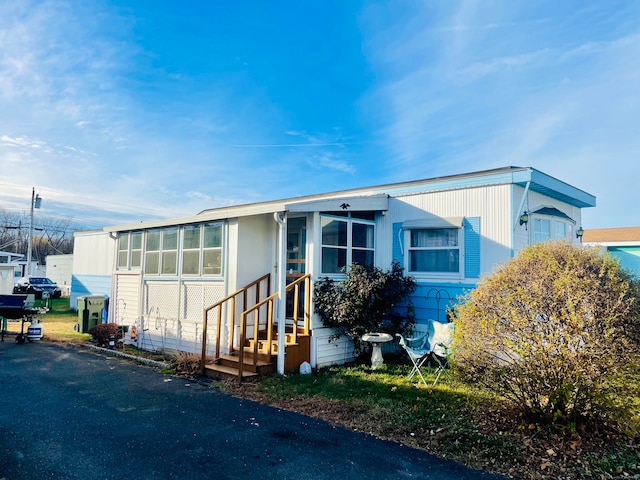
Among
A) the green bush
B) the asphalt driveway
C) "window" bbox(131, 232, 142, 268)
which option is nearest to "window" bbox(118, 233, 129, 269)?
"window" bbox(131, 232, 142, 268)

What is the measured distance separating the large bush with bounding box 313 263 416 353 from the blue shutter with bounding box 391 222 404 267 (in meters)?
0.50

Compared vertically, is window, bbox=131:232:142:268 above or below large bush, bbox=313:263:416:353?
above

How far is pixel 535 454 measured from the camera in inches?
150

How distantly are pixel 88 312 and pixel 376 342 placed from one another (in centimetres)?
897

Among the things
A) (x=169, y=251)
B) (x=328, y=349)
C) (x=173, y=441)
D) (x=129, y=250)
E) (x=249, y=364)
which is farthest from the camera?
(x=129, y=250)

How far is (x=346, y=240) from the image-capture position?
830 centimetres

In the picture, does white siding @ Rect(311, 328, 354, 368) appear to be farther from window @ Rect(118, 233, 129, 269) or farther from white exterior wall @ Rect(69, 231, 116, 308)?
white exterior wall @ Rect(69, 231, 116, 308)

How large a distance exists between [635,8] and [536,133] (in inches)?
157

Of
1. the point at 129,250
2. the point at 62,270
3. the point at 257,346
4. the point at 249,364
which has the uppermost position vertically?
the point at 129,250

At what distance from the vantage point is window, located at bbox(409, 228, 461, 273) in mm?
7918

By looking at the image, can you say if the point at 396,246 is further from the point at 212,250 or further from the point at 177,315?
the point at 177,315

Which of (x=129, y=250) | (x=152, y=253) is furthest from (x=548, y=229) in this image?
(x=129, y=250)

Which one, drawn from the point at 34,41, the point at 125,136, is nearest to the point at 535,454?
the point at 34,41

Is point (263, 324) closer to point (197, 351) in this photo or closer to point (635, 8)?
point (197, 351)
